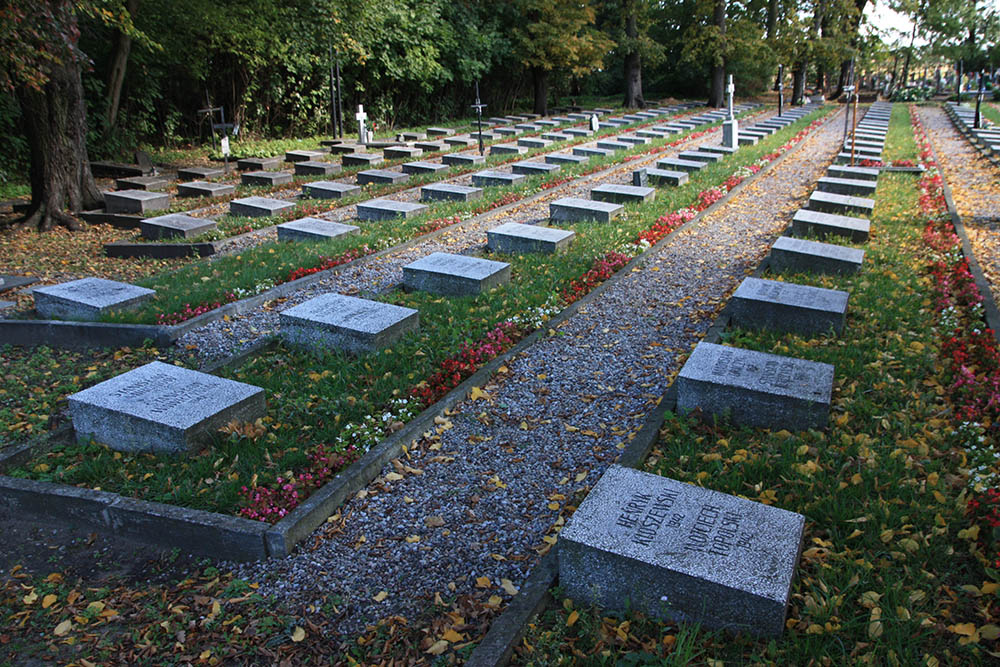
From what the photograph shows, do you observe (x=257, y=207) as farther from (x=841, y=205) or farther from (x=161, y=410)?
(x=841, y=205)

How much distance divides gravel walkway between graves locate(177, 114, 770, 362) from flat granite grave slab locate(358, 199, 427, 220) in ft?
3.72

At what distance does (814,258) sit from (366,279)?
17.8 feet

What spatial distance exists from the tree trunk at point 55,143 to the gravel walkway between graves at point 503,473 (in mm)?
10252

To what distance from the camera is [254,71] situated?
2358 cm

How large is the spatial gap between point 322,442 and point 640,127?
2560cm

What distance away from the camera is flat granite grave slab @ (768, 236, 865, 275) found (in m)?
8.27

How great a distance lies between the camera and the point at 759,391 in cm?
502

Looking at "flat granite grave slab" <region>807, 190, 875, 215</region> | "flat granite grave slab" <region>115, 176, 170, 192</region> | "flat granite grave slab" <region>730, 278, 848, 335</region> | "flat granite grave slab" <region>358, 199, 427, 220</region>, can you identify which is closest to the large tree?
"flat granite grave slab" <region>115, 176, 170, 192</region>

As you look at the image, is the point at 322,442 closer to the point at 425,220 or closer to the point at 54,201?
the point at 425,220

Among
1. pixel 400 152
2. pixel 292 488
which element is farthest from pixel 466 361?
pixel 400 152

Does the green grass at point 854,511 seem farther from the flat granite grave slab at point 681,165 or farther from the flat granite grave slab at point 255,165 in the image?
the flat granite grave slab at point 255,165

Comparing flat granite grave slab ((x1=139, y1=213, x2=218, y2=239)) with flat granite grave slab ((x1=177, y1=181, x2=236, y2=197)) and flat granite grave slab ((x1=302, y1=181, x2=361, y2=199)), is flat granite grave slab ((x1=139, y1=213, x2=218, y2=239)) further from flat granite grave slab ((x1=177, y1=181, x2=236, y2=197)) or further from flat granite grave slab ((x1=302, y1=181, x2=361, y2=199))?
flat granite grave slab ((x1=177, y1=181, x2=236, y2=197))

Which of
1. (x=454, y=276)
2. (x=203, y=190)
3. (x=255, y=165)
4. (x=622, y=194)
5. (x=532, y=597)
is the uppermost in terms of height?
(x=255, y=165)

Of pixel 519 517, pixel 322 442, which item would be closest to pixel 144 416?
pixel 322 442
